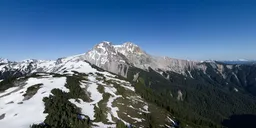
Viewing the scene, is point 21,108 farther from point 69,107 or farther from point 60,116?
point 60,116

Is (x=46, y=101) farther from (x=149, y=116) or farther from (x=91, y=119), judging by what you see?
(x=149, y=116)

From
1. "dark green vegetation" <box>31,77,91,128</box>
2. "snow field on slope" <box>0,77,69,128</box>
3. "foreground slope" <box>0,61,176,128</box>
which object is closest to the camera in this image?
"dark green vegetation" <box>31,77,91,128</box>

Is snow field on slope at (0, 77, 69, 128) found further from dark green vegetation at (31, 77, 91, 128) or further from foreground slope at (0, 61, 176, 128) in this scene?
dark green vegetation at (31, 77, 91, 128)

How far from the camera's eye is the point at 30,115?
7331 cm

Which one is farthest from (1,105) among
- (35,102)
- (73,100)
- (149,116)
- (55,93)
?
(149,116)

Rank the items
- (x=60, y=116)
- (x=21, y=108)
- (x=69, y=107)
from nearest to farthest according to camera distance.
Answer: (x=60, y=116)
(x=21, y=108)
(x=69, y=107)

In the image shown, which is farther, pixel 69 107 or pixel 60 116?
pixel 69 107

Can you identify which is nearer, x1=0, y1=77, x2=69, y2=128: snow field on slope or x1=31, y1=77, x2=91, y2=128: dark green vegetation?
x1=31, y1=77, x2=91, y2=128: dark green vegetation

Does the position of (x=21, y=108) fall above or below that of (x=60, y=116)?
above

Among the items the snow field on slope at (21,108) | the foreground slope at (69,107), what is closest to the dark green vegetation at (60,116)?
the foreground slope at (69,107)

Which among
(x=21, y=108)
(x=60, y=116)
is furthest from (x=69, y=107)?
(x=21, y=108)

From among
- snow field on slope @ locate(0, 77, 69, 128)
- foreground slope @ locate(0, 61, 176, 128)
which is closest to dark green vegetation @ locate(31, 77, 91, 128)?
foreground slope @ locate(0, 61, 176, 128)

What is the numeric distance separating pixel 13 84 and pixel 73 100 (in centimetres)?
4470

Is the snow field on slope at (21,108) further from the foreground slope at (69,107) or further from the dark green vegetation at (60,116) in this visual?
the dark green vegetation at (60,116)
